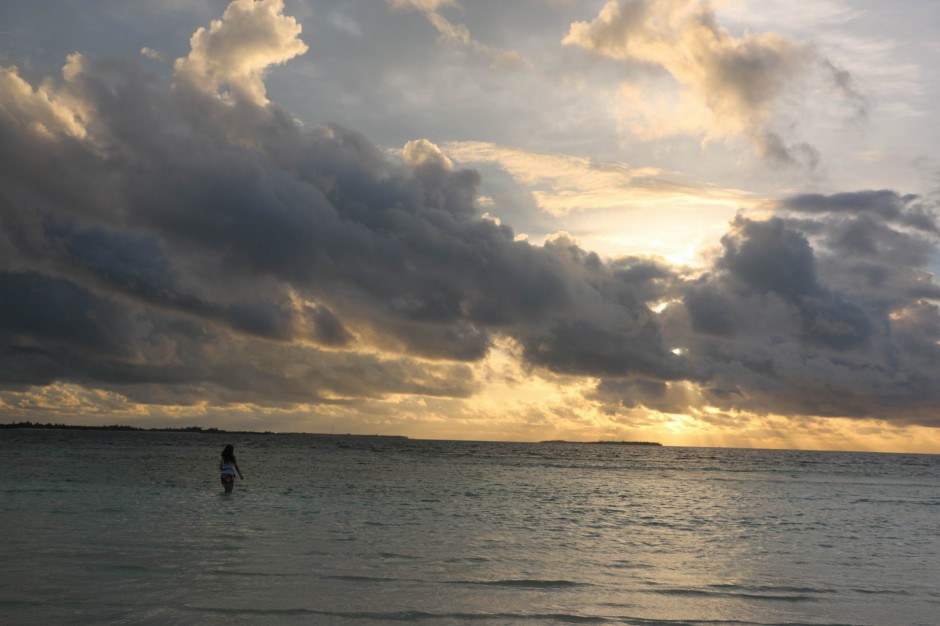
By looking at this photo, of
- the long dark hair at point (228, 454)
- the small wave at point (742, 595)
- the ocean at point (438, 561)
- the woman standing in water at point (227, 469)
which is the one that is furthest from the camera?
the woman standing in water at point (227, 469)

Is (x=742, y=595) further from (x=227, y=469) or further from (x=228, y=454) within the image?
(x=227, y=469)

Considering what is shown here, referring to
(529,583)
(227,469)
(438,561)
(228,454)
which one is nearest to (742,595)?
(529,583)

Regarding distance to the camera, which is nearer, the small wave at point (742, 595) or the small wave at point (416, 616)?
the small wave at point (416, 616)

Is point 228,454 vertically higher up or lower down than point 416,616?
higher up

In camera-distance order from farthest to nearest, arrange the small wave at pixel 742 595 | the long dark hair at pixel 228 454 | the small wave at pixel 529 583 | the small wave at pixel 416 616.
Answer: the long dark hair at pixel 228 454 → the small wave at pixel 529 583 → the small wave at pixel 742 595 → the small wave at pixel 416 616

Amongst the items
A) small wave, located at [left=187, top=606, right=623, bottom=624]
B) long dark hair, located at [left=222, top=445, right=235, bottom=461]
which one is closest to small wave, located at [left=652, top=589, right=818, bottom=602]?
small wave, located at [left=187, top=606, right=623, bottom=624]

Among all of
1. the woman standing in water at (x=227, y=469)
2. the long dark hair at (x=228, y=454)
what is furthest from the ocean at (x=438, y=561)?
the long dark hair at (x=228, y=454)

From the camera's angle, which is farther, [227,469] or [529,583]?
[227,469]

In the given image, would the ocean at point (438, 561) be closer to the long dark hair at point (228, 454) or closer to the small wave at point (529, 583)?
the small wave at point (529, 583)

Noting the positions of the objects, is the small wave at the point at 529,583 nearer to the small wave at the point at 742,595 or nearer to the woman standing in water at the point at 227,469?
the small wave at the point at 742,595

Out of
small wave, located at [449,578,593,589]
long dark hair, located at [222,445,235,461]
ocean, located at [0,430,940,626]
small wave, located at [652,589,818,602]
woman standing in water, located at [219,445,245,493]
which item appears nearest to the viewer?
ocean, located at [0,430,940,626]

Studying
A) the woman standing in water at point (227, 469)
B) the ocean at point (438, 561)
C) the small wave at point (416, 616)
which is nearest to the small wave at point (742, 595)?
the ocean at point (438, 561)

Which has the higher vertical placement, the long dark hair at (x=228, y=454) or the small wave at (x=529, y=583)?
the long dark hair at (x=228, y=454)

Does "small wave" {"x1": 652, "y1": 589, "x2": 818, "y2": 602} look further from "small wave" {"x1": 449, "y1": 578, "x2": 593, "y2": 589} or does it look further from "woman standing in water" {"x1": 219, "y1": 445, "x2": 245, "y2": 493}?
"woman standing in water" {"x1": 219, "y1": 445, "x2": 245, "y2": 493}
